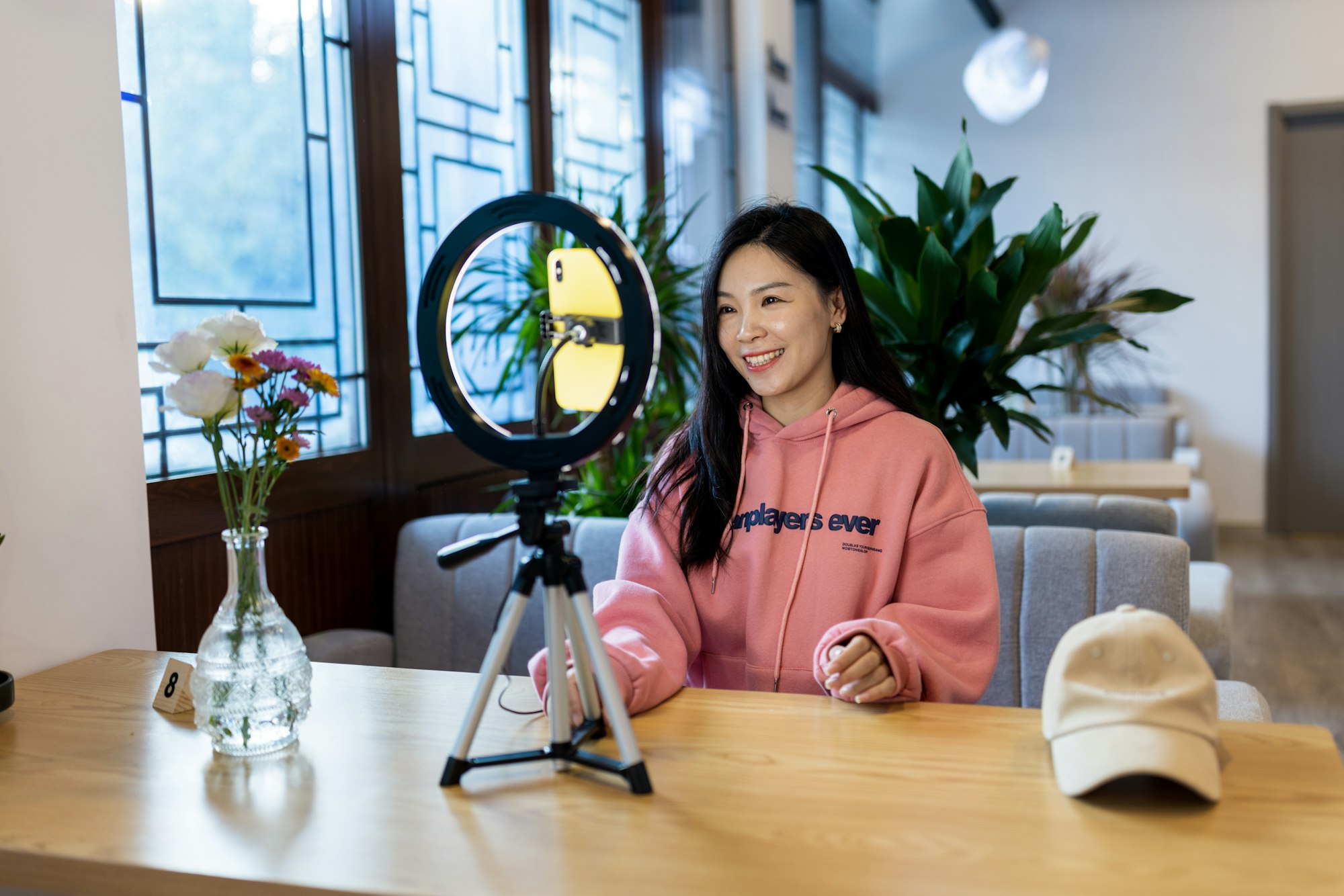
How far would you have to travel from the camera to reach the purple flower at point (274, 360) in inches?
→ 42.6

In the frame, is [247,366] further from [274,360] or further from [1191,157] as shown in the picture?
[1191,157]

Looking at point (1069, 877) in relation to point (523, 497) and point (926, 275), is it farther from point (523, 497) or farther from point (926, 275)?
point (926, 275)

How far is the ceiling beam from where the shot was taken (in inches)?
247

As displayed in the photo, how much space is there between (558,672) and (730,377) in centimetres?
75

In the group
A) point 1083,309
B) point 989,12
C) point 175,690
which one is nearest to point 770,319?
point 175,690

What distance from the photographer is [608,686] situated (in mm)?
927

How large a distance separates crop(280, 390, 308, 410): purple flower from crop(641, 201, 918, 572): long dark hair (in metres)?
0.53

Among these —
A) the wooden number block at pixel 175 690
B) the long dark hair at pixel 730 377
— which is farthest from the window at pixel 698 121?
the wooden number block at pixel 175 690

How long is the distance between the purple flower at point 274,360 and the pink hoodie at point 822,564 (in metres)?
0.46

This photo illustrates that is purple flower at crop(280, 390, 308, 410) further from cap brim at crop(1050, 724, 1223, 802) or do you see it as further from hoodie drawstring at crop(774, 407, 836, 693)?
cap brim at crop(1050, 724, 1223, 802)

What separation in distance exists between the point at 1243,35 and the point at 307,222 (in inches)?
229

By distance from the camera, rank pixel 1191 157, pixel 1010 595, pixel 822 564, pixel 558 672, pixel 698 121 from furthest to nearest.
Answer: pixel 1191 157 < pixel 698 121 < pixel 1010 595 < pixel 822 564 < pixel 558 672

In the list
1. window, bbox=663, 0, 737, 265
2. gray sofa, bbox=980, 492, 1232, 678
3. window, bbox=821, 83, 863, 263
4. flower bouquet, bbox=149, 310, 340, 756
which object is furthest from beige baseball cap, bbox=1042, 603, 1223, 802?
window, bbox=821, 83, 863, 263

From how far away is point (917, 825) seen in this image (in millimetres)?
854
